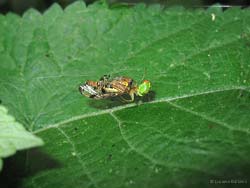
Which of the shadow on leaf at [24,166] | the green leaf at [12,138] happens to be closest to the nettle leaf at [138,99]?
the shadow on leaf at [24,166]

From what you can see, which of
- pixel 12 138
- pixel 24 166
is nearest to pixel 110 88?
pixel 24 166

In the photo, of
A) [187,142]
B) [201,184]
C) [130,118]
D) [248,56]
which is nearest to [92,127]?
[130,118]

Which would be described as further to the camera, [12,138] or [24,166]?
[24,166]

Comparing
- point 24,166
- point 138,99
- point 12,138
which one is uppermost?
point 12,138

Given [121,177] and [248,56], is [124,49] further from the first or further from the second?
[121,177]

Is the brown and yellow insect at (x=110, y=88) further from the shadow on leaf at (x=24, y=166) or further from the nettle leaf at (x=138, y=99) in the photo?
the shadow on leaf at (x=24, y=166)

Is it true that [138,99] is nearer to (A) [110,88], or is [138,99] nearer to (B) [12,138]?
(A) [110,88]
